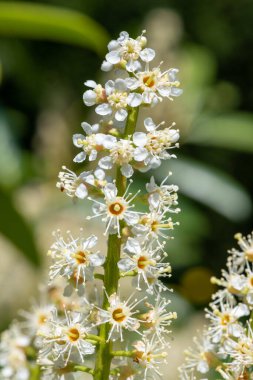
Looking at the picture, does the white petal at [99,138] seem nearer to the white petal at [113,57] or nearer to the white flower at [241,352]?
the white petal at [113,57]

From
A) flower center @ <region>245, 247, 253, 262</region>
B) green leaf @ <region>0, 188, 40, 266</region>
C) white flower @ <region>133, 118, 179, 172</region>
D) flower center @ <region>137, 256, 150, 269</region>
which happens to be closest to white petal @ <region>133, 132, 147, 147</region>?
white flower @ <region>133, 118, 179, 172</region>

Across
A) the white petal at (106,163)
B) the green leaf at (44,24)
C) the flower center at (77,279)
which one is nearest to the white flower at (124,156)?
the white petal at (106,163)

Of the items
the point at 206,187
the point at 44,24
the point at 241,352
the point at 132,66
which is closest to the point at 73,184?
the point at 132,66

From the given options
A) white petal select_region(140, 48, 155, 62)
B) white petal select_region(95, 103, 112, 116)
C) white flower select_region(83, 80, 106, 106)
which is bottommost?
white petal select_region(95, 103, 112, 116)

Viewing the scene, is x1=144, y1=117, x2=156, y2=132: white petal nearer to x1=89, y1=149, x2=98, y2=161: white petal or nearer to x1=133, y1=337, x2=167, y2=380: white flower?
x1=89, y1=149, x2=98, y2=161: white petal

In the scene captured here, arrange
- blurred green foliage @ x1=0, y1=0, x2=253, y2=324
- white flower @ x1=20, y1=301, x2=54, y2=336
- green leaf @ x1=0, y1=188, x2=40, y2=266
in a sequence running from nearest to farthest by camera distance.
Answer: white flower @ x1=20, y1=301, x2=54, y2=336
green leaf @ x1=0, y1=188, x2=40, y2=266
blurred green foliage @ x1=0, y1=0, x2=253, y2=324

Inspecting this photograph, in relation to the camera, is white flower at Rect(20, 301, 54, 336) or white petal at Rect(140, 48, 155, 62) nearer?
white petal at Rect(140, 48, 155, 62)

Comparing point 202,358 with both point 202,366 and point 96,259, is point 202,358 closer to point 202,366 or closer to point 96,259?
point 202,366
